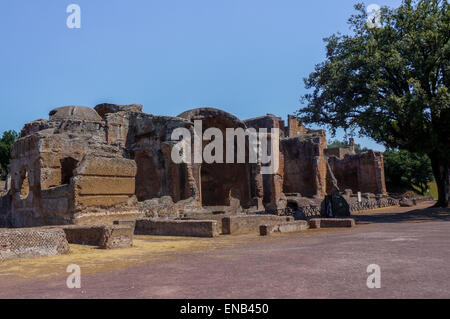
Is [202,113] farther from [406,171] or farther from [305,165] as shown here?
[406,171]

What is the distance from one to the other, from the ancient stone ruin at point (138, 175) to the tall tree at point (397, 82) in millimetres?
2848

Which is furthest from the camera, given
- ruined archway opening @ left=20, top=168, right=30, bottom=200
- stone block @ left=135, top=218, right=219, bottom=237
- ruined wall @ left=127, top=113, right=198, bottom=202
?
ruined wall @ left=127, top=113, right=198, bottom=202

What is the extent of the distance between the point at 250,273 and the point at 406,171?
4453cm

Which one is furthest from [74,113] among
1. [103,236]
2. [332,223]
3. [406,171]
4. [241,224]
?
[406,171]

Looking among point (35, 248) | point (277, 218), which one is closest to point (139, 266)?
point (35, 248)

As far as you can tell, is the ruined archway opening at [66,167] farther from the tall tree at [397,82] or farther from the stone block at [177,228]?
the tall tree at [397,82]

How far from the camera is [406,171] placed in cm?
4453

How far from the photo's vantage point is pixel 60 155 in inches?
687

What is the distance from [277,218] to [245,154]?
13.5 meters

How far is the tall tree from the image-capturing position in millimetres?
16453

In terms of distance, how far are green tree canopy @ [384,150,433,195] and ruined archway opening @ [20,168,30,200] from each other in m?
39.6

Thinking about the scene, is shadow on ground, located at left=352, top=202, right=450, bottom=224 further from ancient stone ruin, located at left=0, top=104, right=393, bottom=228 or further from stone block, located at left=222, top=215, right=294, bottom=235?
ancient stone ruin, located at left=0, top=104, right=393, bottom=228

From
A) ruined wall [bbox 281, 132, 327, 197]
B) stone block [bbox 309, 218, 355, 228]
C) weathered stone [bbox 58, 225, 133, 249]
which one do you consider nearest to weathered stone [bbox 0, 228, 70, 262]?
weathered stone [bbox 58, 225, 133, 249]
